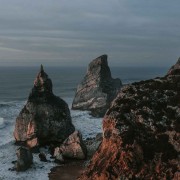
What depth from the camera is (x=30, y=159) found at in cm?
4225

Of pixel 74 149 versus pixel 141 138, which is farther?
pixel 74 149

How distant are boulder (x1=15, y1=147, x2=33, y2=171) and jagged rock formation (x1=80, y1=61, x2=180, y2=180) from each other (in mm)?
18754

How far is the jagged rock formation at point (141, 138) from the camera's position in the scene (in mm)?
21578

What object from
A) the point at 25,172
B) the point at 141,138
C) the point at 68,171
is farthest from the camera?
the point at 68,171

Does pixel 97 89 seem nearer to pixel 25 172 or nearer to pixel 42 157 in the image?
pixel 42 157

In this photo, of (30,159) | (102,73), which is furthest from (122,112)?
(102,73)

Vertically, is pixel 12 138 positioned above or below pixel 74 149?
below

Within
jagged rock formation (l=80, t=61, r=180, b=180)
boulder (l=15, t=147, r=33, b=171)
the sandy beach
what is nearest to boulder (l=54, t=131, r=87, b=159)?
the sandy beach

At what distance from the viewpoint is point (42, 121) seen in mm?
51750

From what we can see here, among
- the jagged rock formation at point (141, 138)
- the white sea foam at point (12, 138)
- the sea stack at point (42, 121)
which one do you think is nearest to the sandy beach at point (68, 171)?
the white sea foam at point (12, 138)

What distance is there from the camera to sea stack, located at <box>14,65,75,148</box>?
167 ft

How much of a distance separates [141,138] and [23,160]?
21308mm

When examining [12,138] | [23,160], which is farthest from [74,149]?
[12,138]

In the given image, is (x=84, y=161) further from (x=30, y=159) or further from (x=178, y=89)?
(x=178, y=89)
